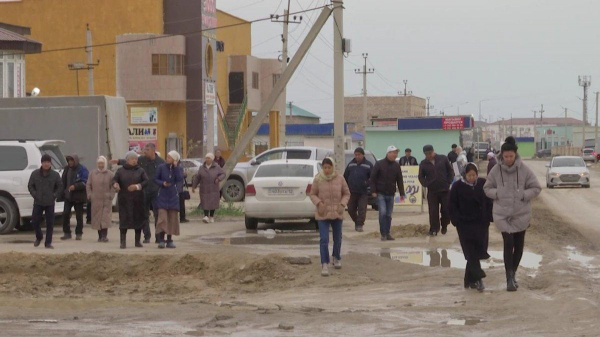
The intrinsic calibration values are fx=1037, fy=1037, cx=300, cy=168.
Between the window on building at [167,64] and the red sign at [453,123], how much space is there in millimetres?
16199

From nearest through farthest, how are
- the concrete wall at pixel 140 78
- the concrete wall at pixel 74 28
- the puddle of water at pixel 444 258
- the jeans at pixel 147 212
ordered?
1. the puddle of water at pixel 444 258
2. the jeans at pixel 147 212
3. the concrete wall at pixel 140 78
4. the concrete wall at pixel 74 28

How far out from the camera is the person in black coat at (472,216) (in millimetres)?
12656

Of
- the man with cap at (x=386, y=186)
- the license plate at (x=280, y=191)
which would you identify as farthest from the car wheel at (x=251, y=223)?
the man with cap at (x=386, y=186)

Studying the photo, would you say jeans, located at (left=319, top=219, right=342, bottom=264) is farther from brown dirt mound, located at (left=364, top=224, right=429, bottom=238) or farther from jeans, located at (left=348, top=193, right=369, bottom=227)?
jeans, located at (left=348, top=193, right=369, bottom=227)

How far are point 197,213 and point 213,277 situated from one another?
11159 mm

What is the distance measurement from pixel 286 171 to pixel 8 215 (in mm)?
5724

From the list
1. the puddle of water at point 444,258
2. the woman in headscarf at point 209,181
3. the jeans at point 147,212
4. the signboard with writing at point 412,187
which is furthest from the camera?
the signboard with writing at point 412,187

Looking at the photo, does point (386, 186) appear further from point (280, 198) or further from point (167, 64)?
point (167, 64)

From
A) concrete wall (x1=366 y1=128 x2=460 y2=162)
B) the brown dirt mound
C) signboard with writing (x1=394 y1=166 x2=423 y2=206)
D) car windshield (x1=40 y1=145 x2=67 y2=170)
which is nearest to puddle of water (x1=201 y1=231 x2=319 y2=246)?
the brown dirt mound

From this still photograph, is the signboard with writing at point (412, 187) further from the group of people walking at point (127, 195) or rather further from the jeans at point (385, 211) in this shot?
the group of people walking at point (127, 195)

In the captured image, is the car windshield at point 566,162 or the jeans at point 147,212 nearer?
the jeans at point 147,212

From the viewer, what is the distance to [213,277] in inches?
599

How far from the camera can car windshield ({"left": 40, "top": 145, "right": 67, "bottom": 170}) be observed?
2135 centimetres

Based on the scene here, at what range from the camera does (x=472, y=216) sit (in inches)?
500
